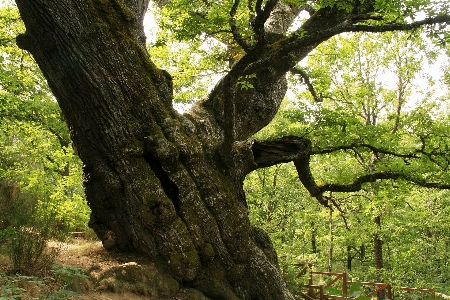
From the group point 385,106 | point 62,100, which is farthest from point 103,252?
point 385,106

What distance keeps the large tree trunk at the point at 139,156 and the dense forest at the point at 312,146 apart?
0.92 meters

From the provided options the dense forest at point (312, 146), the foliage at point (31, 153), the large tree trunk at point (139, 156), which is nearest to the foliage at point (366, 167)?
A: the dense forest at point (312, 146)

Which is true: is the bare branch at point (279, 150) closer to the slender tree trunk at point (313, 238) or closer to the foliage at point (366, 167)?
the foliage at point (366, 167)

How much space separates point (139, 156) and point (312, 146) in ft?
12.0

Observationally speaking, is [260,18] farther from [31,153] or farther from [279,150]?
[31,153]

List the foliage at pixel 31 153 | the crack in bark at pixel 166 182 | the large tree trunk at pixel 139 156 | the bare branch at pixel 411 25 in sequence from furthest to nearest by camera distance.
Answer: the foliage at pixel 31 153 < the crack in bark at pixel 166 182 < the large tree trunk at pixel 139 156 < the bare branch at pixel 411 25

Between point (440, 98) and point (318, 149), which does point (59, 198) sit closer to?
point (318, 149)

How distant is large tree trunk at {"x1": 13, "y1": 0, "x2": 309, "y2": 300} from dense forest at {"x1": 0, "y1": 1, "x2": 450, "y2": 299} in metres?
0.92

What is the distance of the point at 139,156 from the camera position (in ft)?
17.8

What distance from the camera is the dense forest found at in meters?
7.25

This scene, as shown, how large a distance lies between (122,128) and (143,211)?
125 cm

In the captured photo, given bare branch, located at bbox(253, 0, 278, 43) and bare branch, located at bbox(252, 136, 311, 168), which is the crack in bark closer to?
bare branch, located at bbox(252, 136, 311, 168)

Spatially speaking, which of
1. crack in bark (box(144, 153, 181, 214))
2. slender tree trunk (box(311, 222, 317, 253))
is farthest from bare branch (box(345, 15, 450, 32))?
slender tree trunk (box(311, 222, 317, 253))

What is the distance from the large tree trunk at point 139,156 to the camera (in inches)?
202
